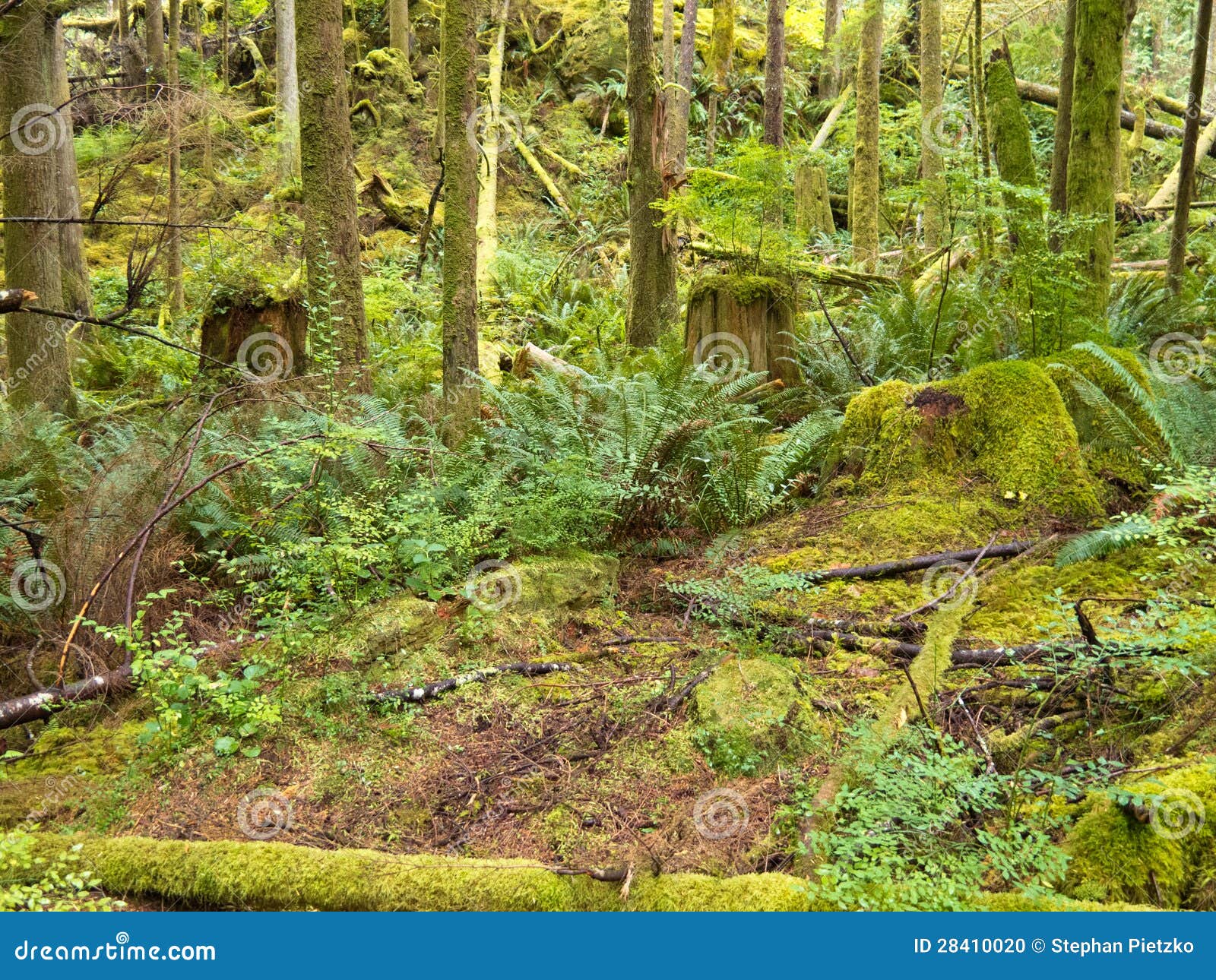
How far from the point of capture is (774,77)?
13797mm

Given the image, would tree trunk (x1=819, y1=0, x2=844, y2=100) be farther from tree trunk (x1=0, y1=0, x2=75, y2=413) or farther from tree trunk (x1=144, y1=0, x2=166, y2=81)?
tree trunk (x1=0, y1=0, x2=75, y2=413)

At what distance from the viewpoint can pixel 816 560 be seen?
524 centimetres

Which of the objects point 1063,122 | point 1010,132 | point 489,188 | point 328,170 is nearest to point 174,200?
point 489,188

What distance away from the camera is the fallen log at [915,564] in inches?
194

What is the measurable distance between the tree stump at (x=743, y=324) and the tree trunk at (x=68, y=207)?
6.42 m

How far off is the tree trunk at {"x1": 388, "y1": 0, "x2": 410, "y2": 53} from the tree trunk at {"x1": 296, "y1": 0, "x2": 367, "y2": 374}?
50.7 feet

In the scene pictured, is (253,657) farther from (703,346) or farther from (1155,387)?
(1155,387)

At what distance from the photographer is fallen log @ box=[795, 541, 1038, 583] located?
16.2 feet

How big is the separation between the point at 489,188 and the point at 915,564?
11.7 meters

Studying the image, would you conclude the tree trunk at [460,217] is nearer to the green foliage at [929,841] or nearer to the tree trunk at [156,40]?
the green foliage at [929,841]

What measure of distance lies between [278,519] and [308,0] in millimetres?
4255

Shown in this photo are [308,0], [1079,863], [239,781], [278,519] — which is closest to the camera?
[1079,863]

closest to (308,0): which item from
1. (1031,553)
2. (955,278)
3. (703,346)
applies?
(703,346)

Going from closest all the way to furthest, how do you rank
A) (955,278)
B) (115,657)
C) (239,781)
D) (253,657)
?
(239,781)
(253,657)
(115,657)
(955,278)
